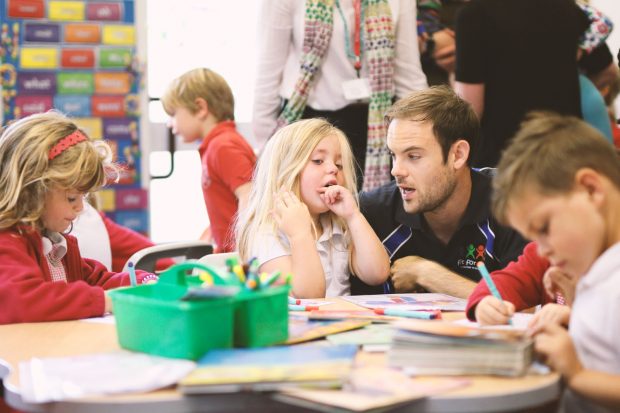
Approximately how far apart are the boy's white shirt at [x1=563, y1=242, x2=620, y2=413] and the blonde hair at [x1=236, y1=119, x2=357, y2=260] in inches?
47.1

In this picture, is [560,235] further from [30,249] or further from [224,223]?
[224,223]

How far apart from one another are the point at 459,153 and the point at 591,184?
1.21 m

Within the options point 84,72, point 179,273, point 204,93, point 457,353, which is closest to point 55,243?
point 179,273

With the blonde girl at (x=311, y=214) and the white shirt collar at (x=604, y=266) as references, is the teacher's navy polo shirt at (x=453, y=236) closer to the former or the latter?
the blonde girl at (x=311, y=214)

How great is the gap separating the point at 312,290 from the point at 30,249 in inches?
28.1

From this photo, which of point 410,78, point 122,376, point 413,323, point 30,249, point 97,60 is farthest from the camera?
point 97,60

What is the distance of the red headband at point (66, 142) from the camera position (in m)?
2.11

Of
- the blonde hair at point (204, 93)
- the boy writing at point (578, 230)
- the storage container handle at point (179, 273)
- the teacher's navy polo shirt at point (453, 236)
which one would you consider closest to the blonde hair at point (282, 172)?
the teacher's navy polo shirt at point (453, 236)

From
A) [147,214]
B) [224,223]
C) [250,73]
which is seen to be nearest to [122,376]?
[224,223]

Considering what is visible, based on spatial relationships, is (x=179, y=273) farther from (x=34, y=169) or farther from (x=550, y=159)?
(x=550, y=159)

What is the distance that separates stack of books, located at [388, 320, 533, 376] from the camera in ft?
4.44

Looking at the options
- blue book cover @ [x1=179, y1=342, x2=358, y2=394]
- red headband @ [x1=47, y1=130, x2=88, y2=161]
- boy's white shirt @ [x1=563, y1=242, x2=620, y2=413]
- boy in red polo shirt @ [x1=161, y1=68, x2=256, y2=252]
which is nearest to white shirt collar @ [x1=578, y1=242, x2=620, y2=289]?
boy's white shirt @ [x1=563, y1=242, x2=620, y2=413]

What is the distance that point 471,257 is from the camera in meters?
2.50

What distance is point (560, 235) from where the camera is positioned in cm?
140
